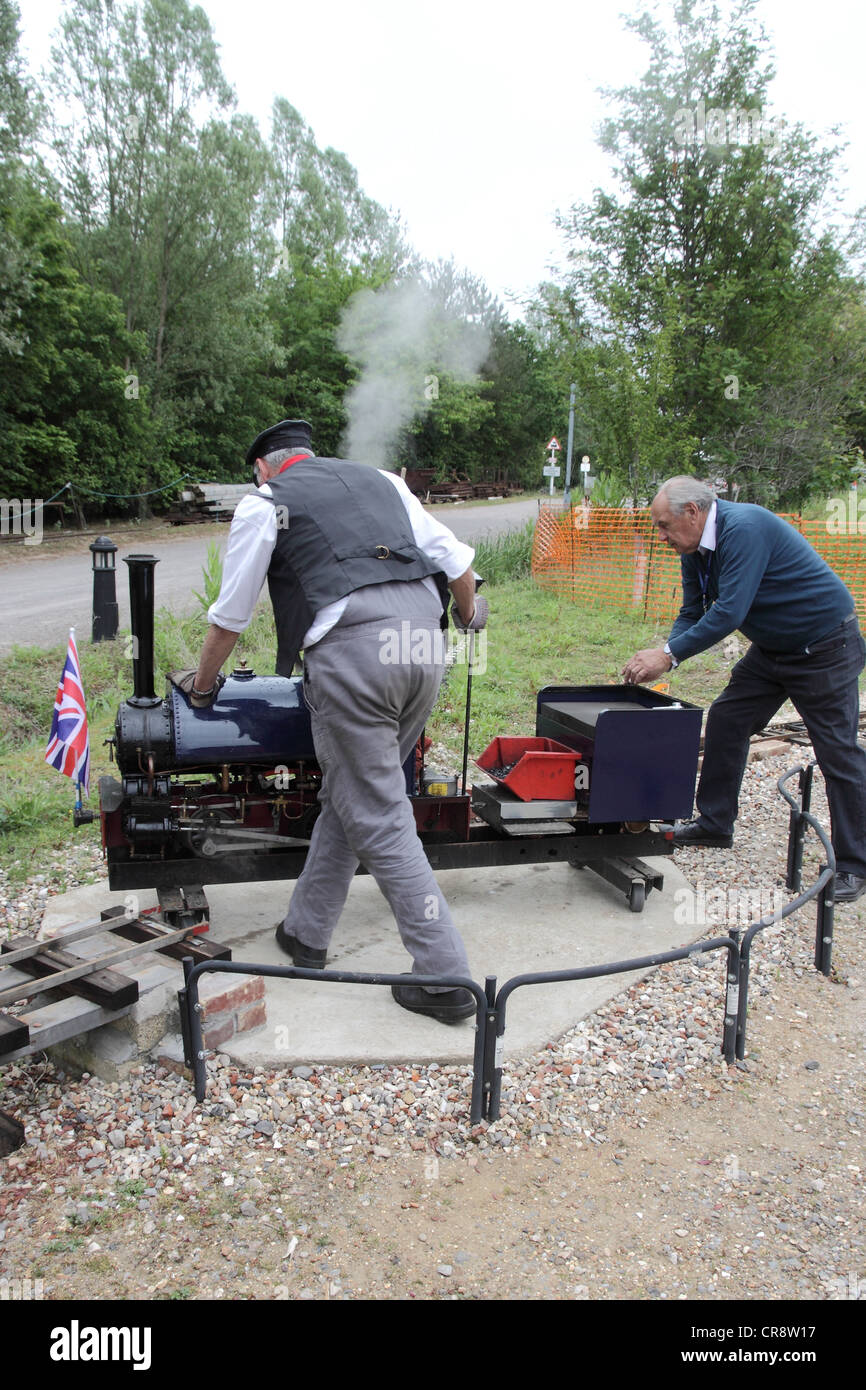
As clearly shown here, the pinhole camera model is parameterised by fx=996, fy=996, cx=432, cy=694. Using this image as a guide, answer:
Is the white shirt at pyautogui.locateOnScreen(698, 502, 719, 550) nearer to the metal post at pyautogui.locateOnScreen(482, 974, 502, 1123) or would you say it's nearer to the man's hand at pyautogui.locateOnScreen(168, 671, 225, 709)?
the man's hand at pyautogui.locateOnScreen(168, 671, 225, 709)

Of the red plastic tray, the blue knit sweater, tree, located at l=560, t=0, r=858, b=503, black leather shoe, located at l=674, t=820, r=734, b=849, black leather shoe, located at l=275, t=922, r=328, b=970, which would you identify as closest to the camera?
black leather shoe, located at l=275, t=922, r=328, b=970

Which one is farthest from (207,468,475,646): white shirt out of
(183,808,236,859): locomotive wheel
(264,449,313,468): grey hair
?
(183,808,236,859): locomotive wheel

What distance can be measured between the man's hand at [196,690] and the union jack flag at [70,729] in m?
0.76

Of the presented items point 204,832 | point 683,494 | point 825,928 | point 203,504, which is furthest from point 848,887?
point 203,504

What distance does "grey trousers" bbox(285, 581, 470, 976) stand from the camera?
3.04m

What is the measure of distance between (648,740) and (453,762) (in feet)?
8.01

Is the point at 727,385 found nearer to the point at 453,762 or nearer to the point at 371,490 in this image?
the point at 453,762

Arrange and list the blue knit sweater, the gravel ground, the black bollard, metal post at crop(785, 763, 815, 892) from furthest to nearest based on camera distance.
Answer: the black bollard
metal post at crop(785, 763, 815, 892)
the blue knit sweater
the gravel ground

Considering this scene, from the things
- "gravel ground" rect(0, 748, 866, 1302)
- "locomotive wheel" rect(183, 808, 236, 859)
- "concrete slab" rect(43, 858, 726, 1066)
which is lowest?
"gravel ground" rect(0, 748, 866, 1302)

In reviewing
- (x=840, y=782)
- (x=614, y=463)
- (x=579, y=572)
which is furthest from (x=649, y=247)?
(x=840, y=782)

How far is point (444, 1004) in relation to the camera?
131 inches

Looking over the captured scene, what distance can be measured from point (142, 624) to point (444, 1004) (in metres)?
1.69

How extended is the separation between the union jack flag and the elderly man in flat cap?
3.66ft

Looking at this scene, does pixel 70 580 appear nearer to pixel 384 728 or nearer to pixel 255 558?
pixel 255 558
